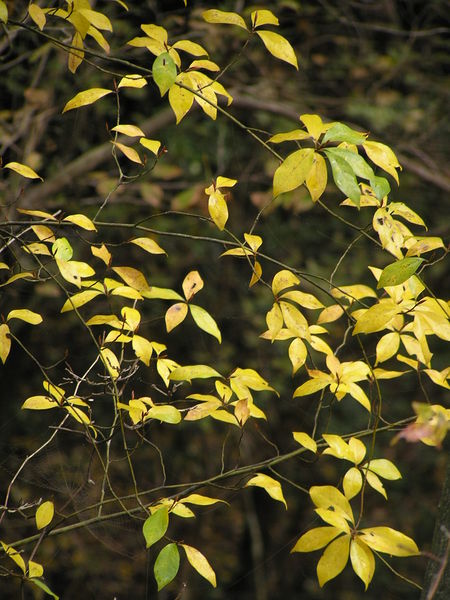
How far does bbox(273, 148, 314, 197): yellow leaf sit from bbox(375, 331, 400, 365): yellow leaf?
0.35 meters

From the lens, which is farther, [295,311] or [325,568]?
[295,311]

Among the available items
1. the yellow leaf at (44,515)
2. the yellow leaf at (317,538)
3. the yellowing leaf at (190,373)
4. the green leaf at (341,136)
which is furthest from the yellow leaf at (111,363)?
the green leaf at (341,136)

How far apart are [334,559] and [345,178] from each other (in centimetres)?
47

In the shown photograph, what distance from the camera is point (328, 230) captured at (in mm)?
3367

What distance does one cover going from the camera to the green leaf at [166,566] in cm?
86

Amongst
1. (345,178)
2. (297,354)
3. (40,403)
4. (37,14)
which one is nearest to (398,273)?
(345,178)

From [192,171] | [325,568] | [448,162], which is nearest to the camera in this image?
[325,568]

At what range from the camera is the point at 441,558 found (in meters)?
0.95

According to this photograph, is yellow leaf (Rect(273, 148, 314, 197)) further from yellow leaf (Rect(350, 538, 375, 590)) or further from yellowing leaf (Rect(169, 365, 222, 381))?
yellow leaf (Rect(350, 538, 375, 590))

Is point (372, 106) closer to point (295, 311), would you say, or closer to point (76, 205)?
point (76, 205)

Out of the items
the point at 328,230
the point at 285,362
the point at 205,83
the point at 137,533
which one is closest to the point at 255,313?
the point at 285,362

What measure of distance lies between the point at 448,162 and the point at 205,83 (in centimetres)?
202

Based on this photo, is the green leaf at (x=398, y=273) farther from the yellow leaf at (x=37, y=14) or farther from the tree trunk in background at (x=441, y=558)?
the yellow leaf at (x=37, y=14)

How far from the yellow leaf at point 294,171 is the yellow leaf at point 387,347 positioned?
13.6 inches
